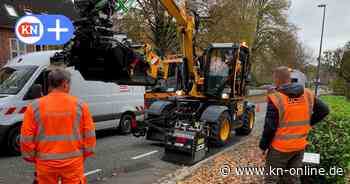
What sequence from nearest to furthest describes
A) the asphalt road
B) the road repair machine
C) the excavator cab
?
the asphalt road, the road repair machine, the excavator cab

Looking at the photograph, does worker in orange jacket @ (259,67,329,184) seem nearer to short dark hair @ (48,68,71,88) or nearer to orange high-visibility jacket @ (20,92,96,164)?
orange high-visibility jacket @ (20,92,96,164)

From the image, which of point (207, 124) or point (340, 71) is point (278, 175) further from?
point (340, 71)

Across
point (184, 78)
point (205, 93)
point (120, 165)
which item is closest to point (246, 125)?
point (205, 93)

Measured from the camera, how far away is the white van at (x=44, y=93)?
25.2ft

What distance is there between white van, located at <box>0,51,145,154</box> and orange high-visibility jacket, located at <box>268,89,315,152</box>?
4063mm

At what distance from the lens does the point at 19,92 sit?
794cm

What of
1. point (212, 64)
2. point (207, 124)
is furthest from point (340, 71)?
point (207, 124)

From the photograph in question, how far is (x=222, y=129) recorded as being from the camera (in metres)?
8.96

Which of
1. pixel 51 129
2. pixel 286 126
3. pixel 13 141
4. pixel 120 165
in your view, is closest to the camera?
pixel 51 129

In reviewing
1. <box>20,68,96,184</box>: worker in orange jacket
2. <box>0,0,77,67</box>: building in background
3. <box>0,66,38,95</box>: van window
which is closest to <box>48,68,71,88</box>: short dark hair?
<box>20,68,96,184</box>: worker in orange jacket

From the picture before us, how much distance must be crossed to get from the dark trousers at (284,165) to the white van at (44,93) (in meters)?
4.04

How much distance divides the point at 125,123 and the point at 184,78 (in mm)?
2711

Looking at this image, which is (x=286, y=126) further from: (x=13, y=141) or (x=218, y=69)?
(x=13, y=141)

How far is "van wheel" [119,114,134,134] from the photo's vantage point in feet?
36.1
